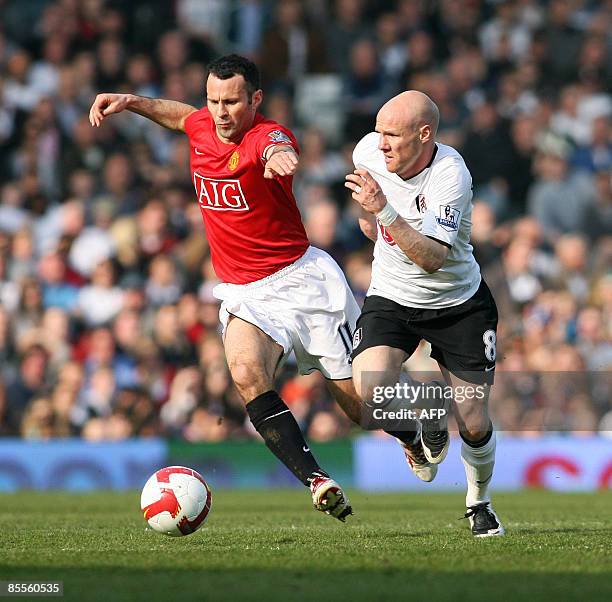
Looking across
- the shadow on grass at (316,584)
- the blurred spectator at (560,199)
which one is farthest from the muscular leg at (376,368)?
the blurred spectator at (560,199)

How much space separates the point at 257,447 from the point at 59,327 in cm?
285

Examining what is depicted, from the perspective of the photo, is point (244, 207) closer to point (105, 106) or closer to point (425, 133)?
point (105, 106)

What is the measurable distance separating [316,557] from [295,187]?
10.8 m

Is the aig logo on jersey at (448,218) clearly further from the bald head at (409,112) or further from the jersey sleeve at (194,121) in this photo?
the jersey sleeve at (194,121)

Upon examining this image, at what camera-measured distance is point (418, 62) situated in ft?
60.4

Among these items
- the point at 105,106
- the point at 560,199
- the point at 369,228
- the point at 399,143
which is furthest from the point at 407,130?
the point at 560,199

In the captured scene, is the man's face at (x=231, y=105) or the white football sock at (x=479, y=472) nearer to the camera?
the white football sock at (x=479, y=472)

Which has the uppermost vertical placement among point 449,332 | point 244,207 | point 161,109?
point 161,109

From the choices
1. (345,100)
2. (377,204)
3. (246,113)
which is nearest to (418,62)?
(345,100)

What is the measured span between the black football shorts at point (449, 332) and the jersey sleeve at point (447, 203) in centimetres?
69

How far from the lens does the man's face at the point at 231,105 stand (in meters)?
8.16

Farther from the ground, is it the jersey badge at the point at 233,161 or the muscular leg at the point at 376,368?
the jersey badge at the point at 233,161

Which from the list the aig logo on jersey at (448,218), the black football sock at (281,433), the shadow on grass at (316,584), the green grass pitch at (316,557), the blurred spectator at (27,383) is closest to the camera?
the shadow on grass at (316,584)

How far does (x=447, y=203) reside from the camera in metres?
7.54
